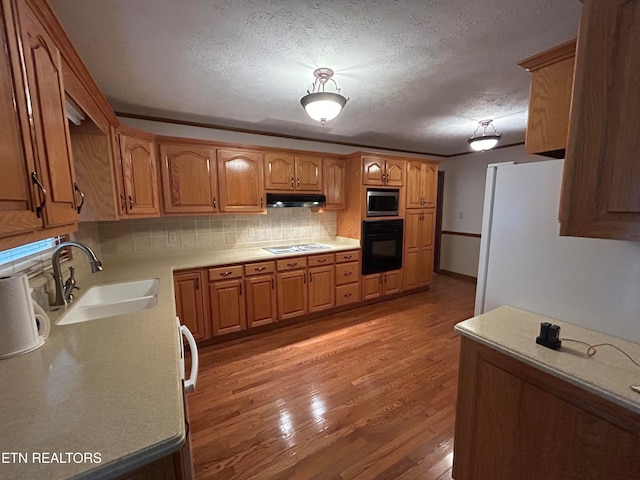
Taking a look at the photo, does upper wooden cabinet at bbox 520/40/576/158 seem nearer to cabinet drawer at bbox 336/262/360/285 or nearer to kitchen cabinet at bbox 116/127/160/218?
cabinet drawer at bbox 336/262/360/285

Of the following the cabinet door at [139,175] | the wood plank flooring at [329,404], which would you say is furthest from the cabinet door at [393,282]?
the cabinet door at [139,175]

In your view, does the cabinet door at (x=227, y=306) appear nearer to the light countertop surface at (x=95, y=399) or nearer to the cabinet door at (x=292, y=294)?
the cabinet door at (x=292, y=294)

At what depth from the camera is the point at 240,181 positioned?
2934 millimetres

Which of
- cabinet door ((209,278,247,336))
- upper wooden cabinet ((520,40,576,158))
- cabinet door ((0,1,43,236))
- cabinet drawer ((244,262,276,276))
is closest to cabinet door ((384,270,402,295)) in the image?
cabinet drawer ((244,262,276,276))

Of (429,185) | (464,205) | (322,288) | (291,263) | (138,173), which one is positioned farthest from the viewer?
(464,205)

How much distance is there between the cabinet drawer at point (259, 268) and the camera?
9.25 feet

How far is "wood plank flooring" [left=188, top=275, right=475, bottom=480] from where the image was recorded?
1491 millimetres

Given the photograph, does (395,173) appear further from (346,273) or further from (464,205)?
(464,205)

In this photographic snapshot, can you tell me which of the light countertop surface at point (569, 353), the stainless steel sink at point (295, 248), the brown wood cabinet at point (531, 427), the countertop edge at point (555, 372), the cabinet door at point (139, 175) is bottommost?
the brown wood cabinet at point (531, 427)

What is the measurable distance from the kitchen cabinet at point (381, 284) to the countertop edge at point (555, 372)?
239cm

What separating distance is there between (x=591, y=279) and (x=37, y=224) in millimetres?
2152

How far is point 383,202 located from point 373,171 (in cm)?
45

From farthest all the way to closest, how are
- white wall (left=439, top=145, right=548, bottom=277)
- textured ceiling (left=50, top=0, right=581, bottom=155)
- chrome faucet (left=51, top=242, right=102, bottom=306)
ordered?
white wall (left=439, top=145, right=548, bottom=277) < chrome faucet (left=51, top=242, right=102, bottom=306) < textured ceiling (left=50, top=0, right=581, bottom=155)

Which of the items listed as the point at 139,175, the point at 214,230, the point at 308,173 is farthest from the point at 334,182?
the point at 139,175
